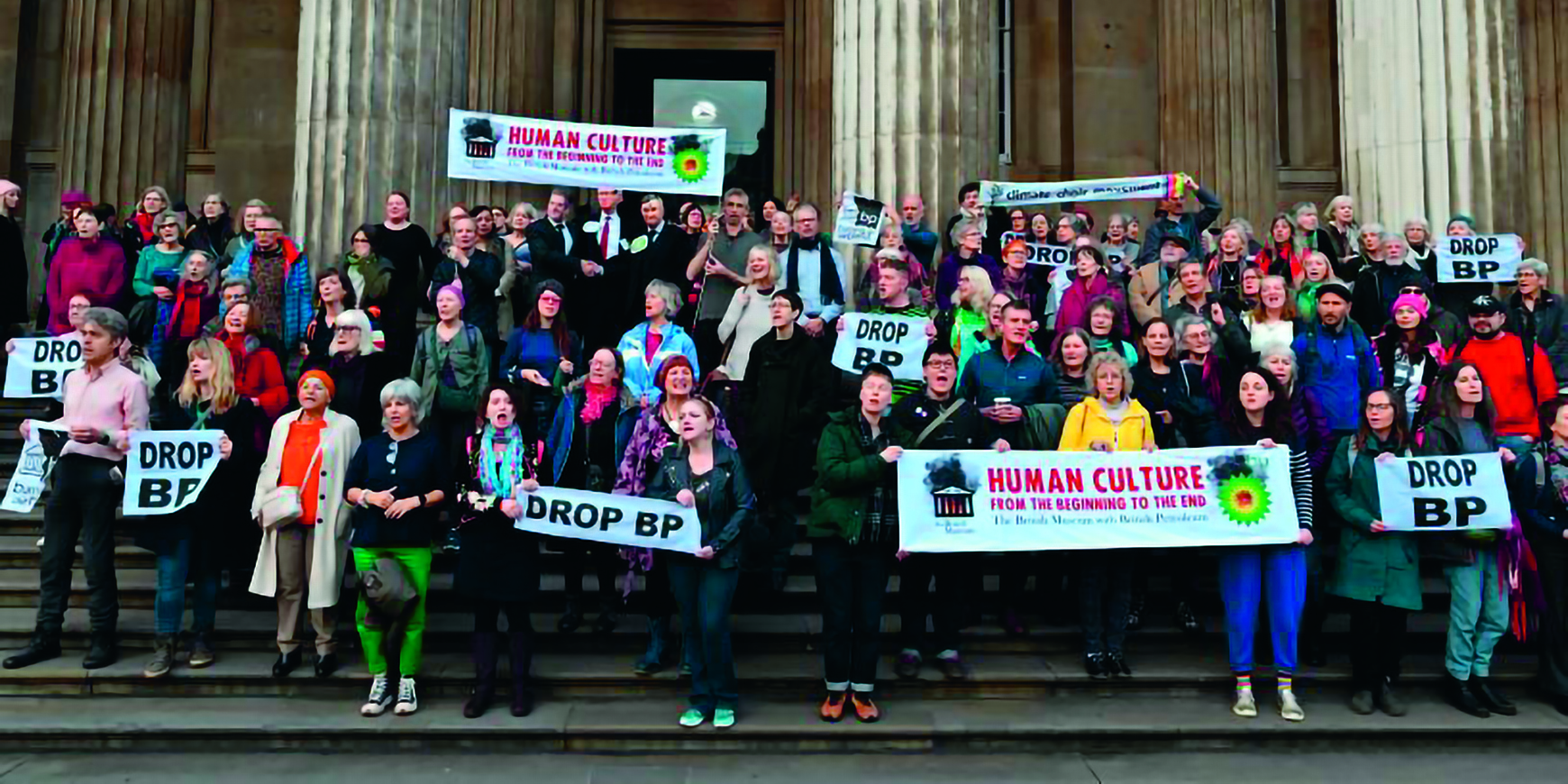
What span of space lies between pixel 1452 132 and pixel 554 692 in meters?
10.5

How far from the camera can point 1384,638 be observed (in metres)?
7.29

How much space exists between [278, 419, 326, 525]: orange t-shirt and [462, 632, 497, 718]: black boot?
4.51 feet

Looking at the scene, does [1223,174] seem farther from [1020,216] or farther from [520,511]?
[520,511]

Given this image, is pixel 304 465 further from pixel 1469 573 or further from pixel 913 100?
pixel 1469 573

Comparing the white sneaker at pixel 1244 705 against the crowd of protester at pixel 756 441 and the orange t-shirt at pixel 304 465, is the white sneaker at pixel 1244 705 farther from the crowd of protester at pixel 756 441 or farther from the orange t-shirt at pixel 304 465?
the orange t-shirt at pixel 304 465

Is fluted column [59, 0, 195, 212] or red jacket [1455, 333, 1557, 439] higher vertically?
fluted column [59, 0, 195, 212]

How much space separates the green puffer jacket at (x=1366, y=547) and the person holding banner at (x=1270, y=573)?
211 mm

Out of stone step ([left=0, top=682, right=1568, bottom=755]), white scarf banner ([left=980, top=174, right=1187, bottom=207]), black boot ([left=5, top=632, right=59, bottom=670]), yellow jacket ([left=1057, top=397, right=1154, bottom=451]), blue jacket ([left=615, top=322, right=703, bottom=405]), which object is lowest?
stone step ([left=0, top=682, right=1568, bottom=755])

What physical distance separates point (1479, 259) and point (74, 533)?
11.4 meters

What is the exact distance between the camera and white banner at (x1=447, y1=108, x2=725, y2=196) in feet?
33.5

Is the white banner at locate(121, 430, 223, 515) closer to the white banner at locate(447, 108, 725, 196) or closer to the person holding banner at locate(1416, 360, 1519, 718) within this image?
the white banner at locate(447, 108, 725, 196)

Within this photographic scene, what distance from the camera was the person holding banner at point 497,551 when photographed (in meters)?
6.80

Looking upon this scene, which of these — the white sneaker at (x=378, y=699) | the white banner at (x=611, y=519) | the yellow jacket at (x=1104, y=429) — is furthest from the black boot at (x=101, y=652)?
the yellow jacket at (x=1104, y=429)

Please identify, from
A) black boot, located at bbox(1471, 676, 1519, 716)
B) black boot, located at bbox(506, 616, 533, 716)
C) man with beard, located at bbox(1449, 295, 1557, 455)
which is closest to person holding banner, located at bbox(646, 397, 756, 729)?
black boot, located at bbox(506, 616, 533, 716)
